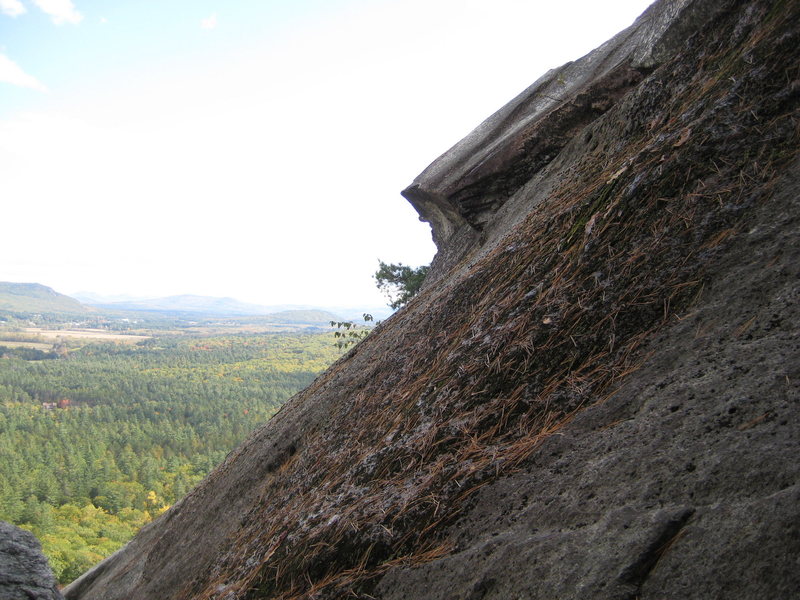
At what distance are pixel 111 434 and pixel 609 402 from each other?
332 ft

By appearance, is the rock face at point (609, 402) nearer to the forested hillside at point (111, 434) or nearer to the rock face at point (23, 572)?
the rock face at point (23, 572)

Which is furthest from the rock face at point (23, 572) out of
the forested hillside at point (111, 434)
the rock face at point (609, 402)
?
the forested hillside at point (111, 434)

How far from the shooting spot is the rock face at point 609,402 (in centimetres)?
204

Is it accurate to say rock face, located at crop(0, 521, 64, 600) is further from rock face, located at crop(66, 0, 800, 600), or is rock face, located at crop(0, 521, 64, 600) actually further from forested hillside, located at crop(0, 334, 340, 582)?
forested hillside, located at crop(0, 334, 340, 582)

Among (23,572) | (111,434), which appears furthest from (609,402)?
(111,434)

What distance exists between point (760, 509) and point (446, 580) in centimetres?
141

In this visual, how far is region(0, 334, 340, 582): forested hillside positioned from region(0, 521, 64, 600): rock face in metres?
37.7

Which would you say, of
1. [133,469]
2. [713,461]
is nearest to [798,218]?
[713,461]

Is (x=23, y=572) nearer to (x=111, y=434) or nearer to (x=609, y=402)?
(x=609, y=402)

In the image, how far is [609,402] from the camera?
2766mm

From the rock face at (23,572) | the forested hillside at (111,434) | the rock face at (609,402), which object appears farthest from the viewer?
the forested hillside at (111,434)

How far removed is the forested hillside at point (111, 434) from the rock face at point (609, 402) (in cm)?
4203

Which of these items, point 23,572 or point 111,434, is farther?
point 111,434

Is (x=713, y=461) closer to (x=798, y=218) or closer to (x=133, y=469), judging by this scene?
(x=798, y=218)
